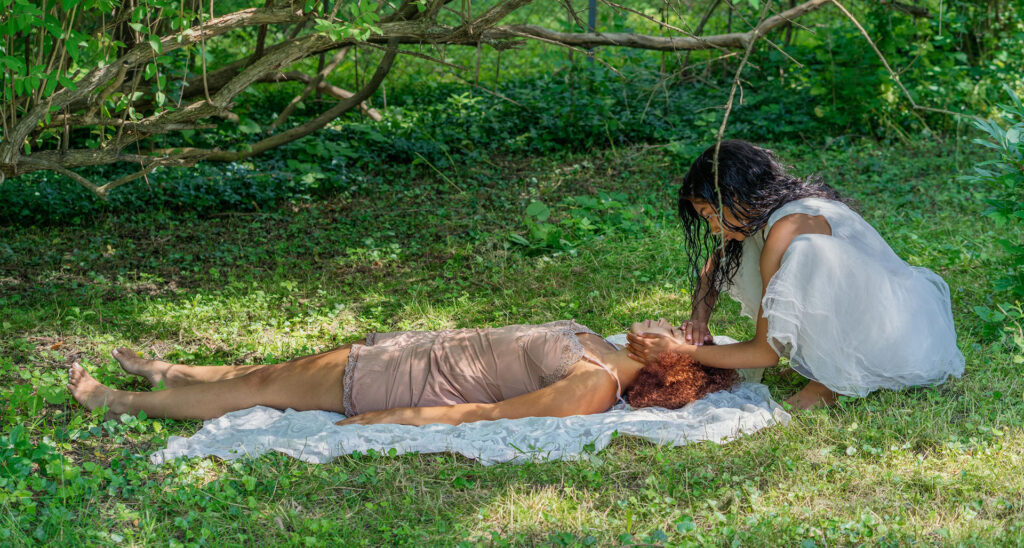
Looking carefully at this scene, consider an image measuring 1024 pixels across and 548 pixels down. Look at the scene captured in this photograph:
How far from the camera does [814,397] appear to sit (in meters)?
3.54

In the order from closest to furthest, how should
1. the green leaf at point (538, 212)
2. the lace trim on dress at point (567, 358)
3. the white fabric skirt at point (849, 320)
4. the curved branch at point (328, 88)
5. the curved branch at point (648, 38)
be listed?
A: 1. the white fabric skirt at point (849, 320)
2. the lace trim on dress at point (567, 358)
3. the curved branch at point (648, 38)
4. the green leaf at point (538, 212)
5. the curved branch at point (328, 88)

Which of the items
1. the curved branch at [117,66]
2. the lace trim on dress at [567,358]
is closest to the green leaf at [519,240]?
the curved branch at [117,66]

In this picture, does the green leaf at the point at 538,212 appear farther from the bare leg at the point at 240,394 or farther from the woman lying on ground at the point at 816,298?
the bare leg at the point at 240,394

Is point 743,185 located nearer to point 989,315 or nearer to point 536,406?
point 536,406

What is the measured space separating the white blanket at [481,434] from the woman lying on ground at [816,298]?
246 mm

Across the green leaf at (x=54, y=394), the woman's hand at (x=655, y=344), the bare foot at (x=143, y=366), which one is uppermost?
the woman's hand at (x=655, y=344)

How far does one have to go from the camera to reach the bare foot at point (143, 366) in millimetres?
3852

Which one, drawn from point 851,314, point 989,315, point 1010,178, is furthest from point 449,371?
point 1010,178

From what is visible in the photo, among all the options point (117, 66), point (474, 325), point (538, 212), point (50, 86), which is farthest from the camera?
point (538, 212)

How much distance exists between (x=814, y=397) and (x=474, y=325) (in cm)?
199

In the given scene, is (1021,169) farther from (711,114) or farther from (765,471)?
(711,114)

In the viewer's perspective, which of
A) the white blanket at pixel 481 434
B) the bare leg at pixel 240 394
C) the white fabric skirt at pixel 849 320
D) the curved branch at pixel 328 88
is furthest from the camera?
the curved branch at pixel 328 88

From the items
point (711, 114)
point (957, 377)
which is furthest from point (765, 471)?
point (711, 114)

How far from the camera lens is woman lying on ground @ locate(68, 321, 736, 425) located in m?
3.41
